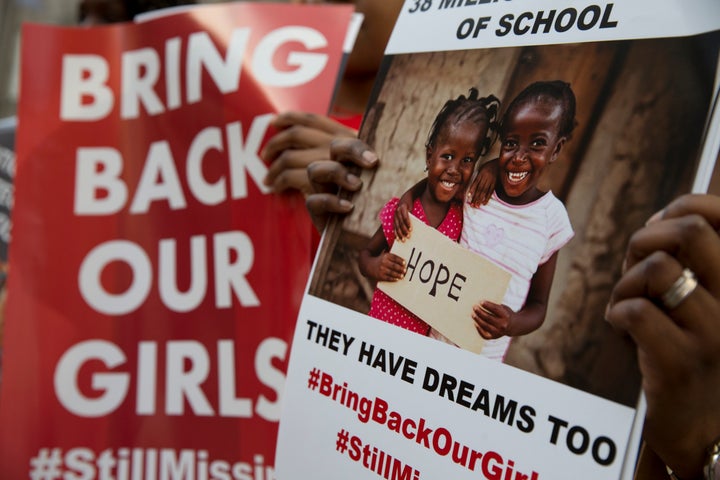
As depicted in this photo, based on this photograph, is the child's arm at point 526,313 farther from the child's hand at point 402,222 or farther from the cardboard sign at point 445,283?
the child's hand at point 402,222

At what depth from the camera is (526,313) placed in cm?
57

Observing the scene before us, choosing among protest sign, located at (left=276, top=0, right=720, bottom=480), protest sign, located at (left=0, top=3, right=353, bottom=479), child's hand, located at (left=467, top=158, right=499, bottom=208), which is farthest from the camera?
protest sign, located at (left=0, top=3, right=353, bottom=479)

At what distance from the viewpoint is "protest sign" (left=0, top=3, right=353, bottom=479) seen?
43.4 inches

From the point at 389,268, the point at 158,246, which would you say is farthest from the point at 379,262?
the point at 158,246

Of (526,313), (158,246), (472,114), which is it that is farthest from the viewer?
(158,246)

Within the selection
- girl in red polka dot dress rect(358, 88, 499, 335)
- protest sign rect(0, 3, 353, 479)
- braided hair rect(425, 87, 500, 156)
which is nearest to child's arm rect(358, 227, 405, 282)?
girl in red polka dot dress rect(358, 88, 499, 335)

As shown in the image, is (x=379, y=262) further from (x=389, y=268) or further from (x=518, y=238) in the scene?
(x=518, y=238)

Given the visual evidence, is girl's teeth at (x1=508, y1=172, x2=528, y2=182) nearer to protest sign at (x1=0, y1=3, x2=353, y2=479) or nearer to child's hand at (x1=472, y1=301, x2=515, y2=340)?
child's hand at (x1=472, y1=301, x2=515, y2=340)

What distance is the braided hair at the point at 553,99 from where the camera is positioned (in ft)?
1.94

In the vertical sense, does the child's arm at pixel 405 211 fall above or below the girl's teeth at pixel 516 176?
below

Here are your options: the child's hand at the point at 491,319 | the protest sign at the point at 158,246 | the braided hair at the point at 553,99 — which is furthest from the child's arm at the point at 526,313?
the protest sign at the point at 158,246

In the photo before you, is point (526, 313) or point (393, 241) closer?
point (526, 313)

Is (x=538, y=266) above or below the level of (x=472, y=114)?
below

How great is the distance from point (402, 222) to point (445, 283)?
3.8 inches
